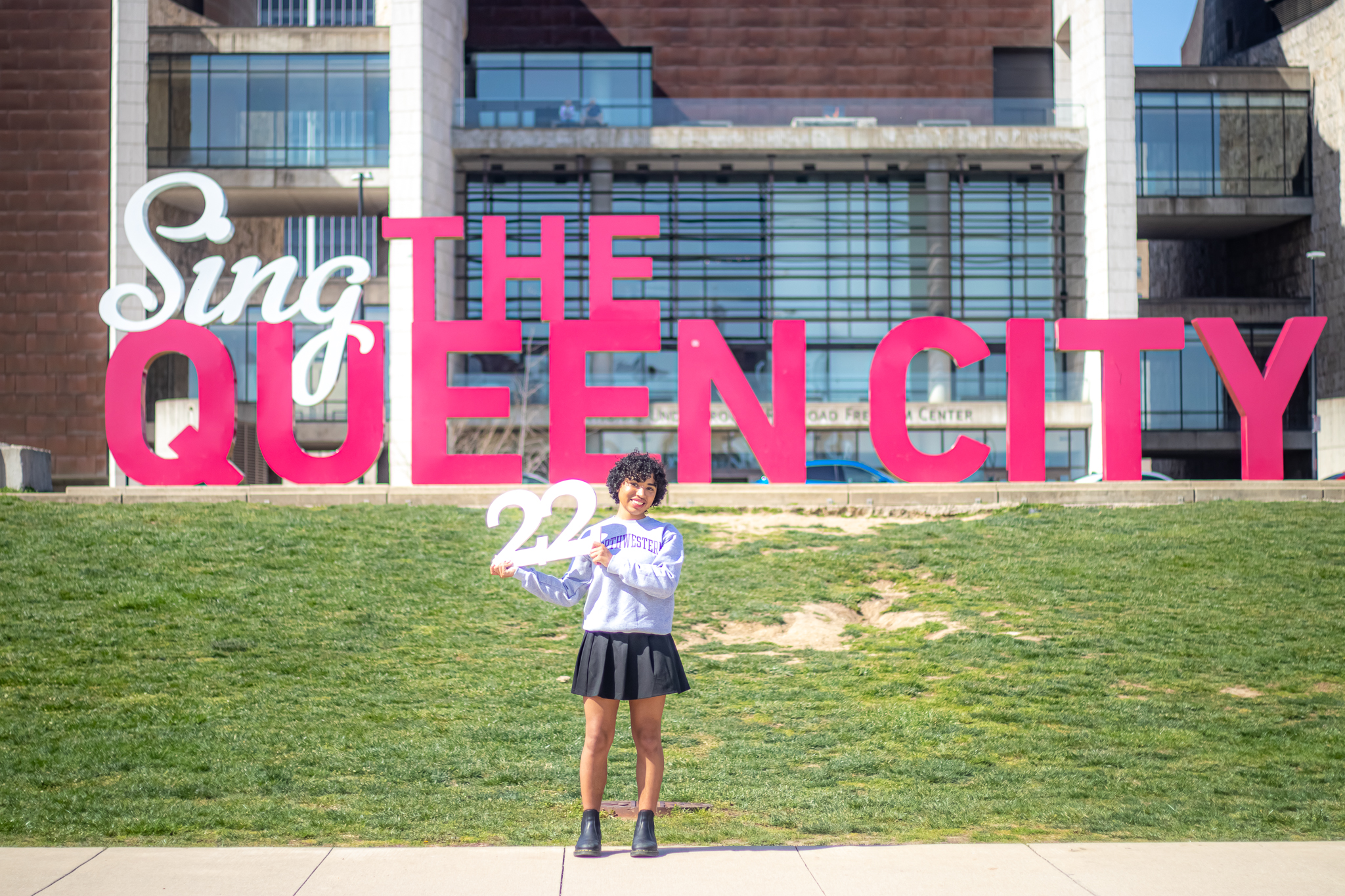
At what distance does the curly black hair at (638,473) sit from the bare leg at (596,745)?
108 cm

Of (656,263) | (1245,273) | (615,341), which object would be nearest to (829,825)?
(615,341)

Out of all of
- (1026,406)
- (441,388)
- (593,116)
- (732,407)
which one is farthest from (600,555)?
(593,116)

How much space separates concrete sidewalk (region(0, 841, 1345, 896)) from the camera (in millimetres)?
6055

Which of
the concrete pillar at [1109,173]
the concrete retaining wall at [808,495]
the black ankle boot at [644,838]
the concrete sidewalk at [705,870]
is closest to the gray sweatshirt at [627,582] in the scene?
the black ankle boot at [644,838]

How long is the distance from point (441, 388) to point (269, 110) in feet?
82.8

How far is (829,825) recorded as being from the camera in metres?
7.80

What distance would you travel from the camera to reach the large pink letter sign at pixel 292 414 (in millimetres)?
22031

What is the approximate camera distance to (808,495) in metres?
21.4

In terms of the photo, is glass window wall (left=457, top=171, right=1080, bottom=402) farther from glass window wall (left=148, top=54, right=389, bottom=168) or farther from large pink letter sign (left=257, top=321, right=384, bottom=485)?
large pink letter sign (left=257, top=321, right=384, bottom=485)

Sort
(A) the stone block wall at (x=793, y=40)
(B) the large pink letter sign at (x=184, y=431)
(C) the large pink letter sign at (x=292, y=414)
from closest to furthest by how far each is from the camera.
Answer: (B) the large pink letter sign at (x=184, y=431) → (C) the large pink letter sign at (x=292, y=414) → (A) the stone block wall at (x=793, y=40)

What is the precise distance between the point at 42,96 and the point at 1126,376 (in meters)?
35.7

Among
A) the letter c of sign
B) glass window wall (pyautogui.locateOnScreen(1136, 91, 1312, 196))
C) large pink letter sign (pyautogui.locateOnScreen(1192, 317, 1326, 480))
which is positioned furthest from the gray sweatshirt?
glass window wall (pyautogui.locateOnScreen(1136, 91, 1312, 196))

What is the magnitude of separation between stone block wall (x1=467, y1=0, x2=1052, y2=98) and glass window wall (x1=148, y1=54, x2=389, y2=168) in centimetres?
623

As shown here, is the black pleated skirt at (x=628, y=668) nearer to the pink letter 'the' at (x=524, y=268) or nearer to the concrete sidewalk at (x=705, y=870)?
the concrete sidewalk at (x=705, y=870)
